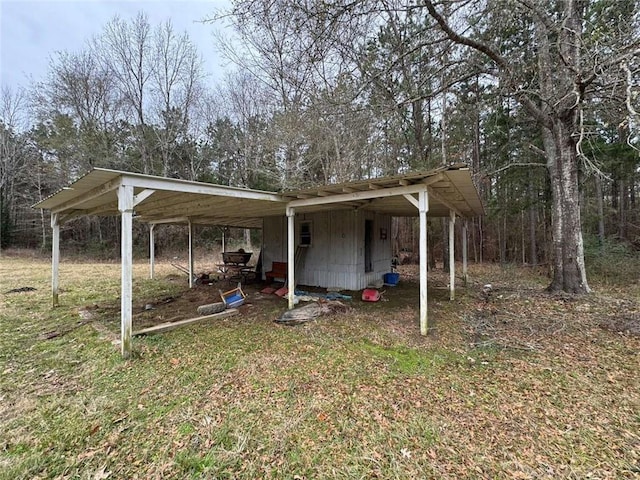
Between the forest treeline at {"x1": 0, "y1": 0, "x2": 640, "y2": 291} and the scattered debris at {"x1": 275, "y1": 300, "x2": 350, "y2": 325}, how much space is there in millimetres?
4416

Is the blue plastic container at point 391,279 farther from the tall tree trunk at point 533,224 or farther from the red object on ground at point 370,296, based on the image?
the tall tree trunk at point 533,224

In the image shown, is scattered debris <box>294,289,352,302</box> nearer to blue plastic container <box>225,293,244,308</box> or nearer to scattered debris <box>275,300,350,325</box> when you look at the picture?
scattered debris <box>275,300,350,325</box>

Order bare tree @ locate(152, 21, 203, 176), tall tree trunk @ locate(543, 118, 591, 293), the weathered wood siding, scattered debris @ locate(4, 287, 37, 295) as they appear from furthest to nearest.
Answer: bare tree @ locate(152, 21, 203, 176), scattered debris @ locate(4, 287, 37, 295), the weathered wood siding, tall tree trunk @ locate(543, 118, 591, 293)

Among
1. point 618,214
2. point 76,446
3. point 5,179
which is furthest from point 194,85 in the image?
point 618,214

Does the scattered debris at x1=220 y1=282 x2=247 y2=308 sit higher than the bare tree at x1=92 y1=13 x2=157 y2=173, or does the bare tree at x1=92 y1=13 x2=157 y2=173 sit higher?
the bare tree at x1=92 y1=13 x2=157 y2=173

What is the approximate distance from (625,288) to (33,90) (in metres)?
28.3

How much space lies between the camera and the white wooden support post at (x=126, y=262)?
12.4ft

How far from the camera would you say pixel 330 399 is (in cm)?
290

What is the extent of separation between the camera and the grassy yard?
2.12 meters

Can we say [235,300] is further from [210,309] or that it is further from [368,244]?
[368,244]

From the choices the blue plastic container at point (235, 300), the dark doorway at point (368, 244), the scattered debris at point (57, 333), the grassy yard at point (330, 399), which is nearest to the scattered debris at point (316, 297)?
the blue plastic container at point (235, 300)

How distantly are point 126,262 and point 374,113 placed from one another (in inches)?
256

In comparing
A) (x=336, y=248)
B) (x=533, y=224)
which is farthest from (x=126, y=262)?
(x=533, y=224)

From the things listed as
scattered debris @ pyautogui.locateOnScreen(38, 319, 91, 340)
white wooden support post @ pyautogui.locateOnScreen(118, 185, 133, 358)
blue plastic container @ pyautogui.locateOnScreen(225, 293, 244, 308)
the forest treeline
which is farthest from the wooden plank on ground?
the forest treeline
